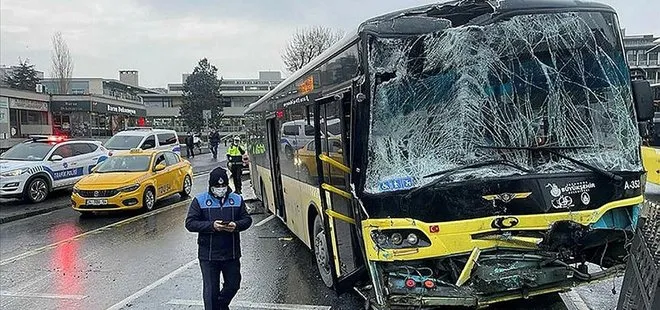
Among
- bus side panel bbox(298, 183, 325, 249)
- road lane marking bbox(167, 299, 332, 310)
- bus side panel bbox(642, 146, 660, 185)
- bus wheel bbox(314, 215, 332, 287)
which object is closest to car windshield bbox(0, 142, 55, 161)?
bus side panel bbox(298, 183, 325, 249)

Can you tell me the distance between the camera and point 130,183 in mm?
13773

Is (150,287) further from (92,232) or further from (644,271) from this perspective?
(644,271)

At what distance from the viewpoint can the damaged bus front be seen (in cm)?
472

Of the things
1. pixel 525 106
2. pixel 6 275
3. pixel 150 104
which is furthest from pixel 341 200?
pixel 150 104

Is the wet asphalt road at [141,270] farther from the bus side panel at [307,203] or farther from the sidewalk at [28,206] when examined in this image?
the sidewalk at [28,206]

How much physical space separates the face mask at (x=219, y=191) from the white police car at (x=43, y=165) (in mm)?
12497

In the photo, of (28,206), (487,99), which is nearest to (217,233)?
(487,99)

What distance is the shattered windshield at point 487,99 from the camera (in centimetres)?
481

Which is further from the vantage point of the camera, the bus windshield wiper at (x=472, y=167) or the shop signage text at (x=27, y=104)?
the shop signage text at (x=27, y=104)

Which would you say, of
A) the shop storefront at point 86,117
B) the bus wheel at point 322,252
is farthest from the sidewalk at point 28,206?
the shop storefront at point 86,117

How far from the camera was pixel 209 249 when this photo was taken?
5.45 meters

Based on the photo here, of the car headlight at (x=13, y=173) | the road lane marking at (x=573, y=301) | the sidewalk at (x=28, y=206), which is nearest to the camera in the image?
the road lane marking at (x=573, y=301)

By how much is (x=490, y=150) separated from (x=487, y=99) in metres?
0.44

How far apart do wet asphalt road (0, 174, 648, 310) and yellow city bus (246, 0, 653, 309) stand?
1.58m
